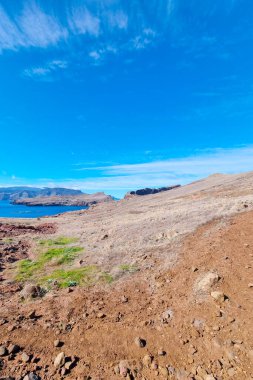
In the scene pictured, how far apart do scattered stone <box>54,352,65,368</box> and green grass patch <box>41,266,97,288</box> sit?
5.61 metres

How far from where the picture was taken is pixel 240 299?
973 cm

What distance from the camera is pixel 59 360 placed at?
7.46 meters

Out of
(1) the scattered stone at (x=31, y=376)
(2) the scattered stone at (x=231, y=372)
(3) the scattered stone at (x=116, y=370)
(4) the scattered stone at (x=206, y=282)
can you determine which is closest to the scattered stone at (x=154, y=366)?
(3) the scattered stone at (x=116, y=370)

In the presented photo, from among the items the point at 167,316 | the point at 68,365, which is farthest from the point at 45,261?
the point at 68,365

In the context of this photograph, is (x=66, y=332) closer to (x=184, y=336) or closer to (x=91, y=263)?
(x=184, y=336)

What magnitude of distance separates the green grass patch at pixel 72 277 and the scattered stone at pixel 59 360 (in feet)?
18.4

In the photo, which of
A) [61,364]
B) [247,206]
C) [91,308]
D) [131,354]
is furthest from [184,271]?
[247,206]

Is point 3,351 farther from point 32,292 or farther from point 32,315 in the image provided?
point 32,292

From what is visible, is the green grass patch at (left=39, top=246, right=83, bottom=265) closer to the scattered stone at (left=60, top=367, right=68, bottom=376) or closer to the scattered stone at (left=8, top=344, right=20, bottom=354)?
the scattered stone at (left=8, top=344, right=20, bottom=354)

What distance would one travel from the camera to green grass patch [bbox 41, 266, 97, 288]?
13431 millimetres

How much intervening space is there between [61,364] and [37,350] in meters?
1.09

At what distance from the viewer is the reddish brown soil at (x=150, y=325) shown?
23.7ft

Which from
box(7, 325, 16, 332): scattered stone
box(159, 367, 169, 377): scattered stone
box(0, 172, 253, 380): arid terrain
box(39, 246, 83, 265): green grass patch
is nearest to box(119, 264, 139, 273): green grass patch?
box(0, 172, 253, 380): arid terrain

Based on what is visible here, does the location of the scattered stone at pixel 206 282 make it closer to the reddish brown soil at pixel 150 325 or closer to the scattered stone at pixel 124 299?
the reddish brown soil at pixel 150 325
